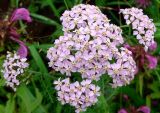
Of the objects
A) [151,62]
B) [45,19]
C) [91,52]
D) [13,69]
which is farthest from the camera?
[45,19]

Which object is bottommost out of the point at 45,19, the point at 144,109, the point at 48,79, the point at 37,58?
the point at 144,109

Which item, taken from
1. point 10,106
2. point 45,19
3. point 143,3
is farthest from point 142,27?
point 10,106

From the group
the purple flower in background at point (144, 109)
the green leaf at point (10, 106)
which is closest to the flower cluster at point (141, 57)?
the purple flower in background at point (144, 109)

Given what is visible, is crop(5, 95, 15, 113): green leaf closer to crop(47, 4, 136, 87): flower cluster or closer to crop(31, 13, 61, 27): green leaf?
crop(47, 4, 136, 87): flower cluster

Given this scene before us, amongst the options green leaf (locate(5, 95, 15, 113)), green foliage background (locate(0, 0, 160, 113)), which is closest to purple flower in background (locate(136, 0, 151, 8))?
green foliage background (locate(0, 0, 160, 113))

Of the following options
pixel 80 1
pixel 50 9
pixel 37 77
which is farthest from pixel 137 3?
pixel 37 77

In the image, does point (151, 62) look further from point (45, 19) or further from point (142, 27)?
point (45, 19)
